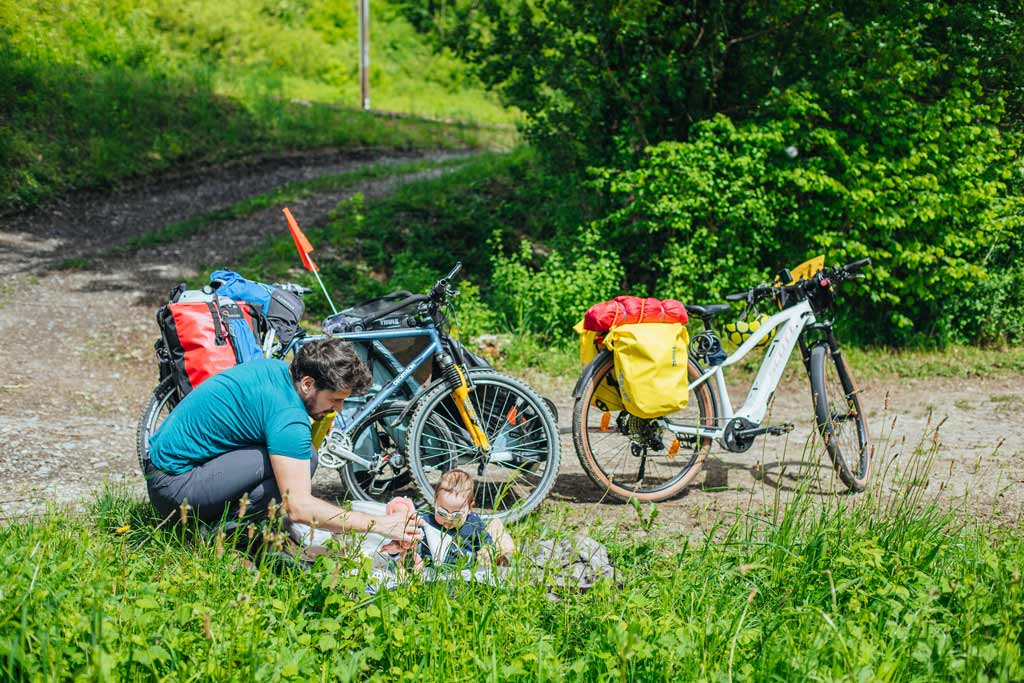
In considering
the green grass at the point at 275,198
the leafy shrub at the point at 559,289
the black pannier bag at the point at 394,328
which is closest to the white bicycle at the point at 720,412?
the black pannier bag at the point at 394,328

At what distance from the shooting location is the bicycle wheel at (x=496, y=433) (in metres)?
4.75

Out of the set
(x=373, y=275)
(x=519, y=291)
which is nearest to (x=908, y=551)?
(x=519, y=291)

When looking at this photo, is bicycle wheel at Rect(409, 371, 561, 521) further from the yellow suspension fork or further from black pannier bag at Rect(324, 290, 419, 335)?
black pannier bag at Rect(324, 290, 419, 335)

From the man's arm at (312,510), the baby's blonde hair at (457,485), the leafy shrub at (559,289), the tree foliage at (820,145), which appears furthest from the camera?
the leafy shrub at (559,289)

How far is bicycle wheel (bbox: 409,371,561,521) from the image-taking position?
4.75 m

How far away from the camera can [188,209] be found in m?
12.7

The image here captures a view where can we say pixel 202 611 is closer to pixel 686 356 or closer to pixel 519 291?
pixel 686 356

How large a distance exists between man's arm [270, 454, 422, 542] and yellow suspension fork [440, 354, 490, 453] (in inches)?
41.4

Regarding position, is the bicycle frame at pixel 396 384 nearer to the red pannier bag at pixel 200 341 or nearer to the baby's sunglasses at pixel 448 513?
the red pannier bag at pixel 200 341

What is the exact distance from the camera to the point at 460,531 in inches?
152

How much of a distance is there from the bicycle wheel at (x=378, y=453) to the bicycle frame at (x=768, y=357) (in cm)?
159

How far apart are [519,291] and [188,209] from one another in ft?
20.6

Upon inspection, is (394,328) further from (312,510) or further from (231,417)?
(312,510)

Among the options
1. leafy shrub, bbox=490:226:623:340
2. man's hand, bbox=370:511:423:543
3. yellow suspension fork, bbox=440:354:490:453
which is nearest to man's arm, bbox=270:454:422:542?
man's hand, bbox=370:511:423:543
